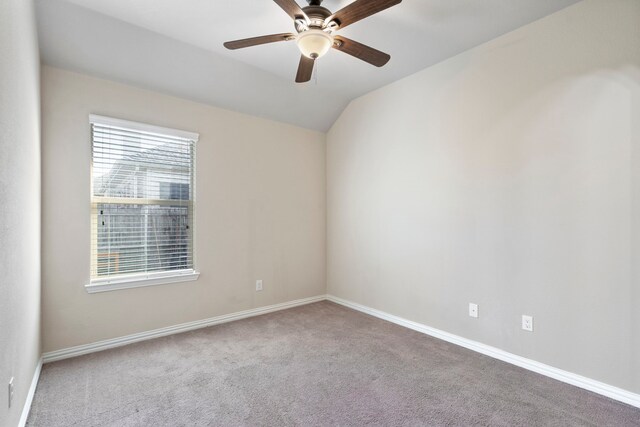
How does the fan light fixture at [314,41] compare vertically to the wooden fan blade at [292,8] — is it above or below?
below

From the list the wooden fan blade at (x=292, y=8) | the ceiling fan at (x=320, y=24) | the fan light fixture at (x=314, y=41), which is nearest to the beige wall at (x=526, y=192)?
the ceiling fan at (x=320, y=24)

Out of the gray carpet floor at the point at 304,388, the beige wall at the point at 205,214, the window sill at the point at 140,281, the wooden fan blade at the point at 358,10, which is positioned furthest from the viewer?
the window sill at the point at 140,281

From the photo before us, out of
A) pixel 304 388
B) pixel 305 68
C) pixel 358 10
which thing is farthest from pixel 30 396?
pixel 358 10

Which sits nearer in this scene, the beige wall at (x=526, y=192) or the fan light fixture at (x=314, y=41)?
the fan light fixture at (x=314, y=41)

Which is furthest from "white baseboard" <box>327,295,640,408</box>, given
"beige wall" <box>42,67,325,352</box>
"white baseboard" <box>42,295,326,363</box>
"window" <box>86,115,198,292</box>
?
"window" <box>86,115,198,292</box>

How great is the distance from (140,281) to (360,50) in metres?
2.76

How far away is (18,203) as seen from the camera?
165cm

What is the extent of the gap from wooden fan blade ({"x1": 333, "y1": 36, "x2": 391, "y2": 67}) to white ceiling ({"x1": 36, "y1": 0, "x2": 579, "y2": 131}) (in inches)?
13.6

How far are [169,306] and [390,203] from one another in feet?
8.43

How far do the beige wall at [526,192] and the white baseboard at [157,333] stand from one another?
4.39ft

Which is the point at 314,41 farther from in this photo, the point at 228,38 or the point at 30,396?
the point at 30,396

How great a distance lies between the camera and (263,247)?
385 cm

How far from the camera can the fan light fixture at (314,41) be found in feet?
6.32

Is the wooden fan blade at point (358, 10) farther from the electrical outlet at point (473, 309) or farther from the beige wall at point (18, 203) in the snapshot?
the electrical outlet at point (473, 309)
